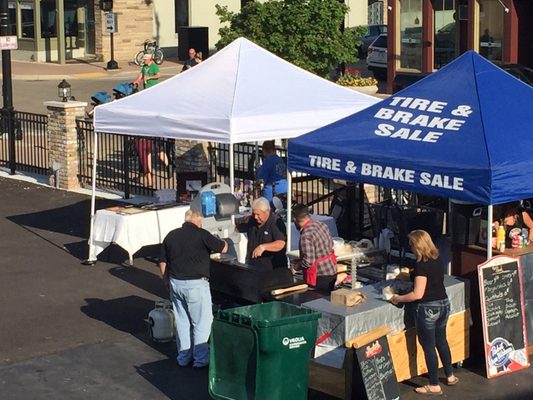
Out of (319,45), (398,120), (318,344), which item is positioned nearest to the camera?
(318,344)

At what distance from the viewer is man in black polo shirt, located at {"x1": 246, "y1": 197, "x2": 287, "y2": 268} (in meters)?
11.8

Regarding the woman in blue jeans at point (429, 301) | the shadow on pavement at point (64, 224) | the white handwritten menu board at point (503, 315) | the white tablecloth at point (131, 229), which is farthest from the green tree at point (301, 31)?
the woman in blue jeans at point (429, 301)

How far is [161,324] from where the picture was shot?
11.7m

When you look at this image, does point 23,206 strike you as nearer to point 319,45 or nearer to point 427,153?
point 319,45

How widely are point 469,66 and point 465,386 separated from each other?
3262mm

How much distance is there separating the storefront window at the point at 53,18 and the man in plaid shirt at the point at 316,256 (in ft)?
108

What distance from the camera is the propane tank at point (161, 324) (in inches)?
460

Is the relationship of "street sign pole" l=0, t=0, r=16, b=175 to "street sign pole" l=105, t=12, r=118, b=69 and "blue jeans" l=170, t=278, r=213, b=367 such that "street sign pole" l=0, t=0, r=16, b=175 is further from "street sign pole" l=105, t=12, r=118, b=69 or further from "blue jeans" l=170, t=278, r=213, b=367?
"street sign pole" l=105, t=12, r=118, b=69

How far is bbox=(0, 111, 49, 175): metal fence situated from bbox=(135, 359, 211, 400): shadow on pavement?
11.9 metres

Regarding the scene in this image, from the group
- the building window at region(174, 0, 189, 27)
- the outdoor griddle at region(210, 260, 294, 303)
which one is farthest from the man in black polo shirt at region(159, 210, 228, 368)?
the building window at region(174, 0, 189, 27)

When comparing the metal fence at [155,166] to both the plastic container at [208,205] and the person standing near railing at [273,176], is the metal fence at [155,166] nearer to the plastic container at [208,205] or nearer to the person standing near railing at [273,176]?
the person standing near railing at [273,176]

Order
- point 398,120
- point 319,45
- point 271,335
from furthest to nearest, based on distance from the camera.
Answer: point 319,45 → point 398,120 → point 271,335

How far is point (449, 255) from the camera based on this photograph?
464 inches

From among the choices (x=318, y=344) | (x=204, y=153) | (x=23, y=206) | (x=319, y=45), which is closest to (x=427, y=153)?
(x=318, y=344)
